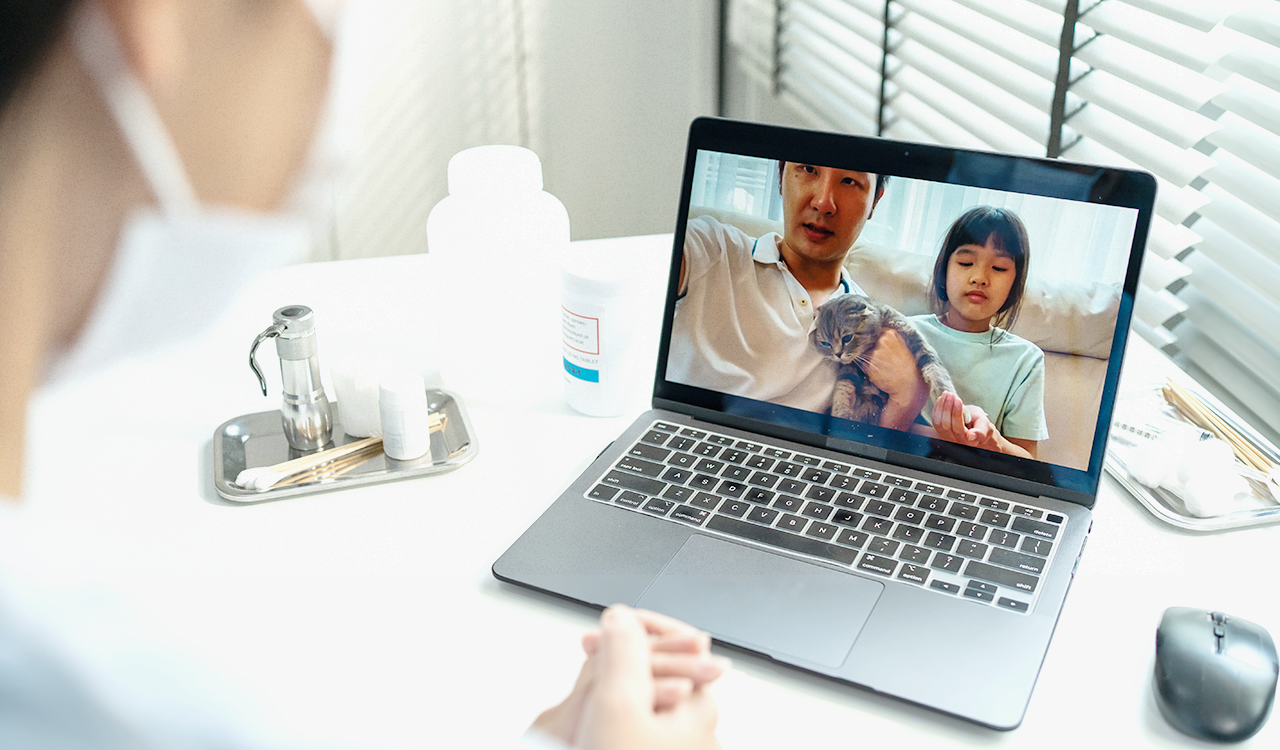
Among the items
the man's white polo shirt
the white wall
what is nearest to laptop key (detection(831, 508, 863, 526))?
the man's white polo shirt

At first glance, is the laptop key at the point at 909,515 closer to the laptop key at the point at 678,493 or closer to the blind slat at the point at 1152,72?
the laptop key at the point at 678,493

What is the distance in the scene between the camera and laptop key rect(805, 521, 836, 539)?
660mm

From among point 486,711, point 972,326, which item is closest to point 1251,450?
point 972,326

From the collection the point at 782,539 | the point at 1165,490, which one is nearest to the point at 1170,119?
the point at 1165,490

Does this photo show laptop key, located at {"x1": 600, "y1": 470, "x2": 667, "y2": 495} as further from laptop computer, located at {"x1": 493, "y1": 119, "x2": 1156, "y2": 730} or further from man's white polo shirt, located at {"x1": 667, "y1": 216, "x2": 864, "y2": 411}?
man's white polo shirt, located at {"x1": 667, "y1": 216, "x2": 864, "y2": 411}

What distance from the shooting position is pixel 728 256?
0.79 metres

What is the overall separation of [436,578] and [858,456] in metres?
0.33

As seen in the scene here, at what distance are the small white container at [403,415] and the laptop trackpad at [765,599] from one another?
250 mm

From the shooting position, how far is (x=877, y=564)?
632mm

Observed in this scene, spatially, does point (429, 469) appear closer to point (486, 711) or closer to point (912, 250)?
point (486, 711)

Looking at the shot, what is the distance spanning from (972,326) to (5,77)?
62cm

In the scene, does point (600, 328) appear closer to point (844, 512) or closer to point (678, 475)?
point (678, 475)

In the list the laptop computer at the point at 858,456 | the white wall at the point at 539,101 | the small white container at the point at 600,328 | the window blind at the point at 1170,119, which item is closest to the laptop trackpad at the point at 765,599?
the laptop computer at the point at 858,456

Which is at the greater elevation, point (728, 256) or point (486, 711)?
point (728, 256)
